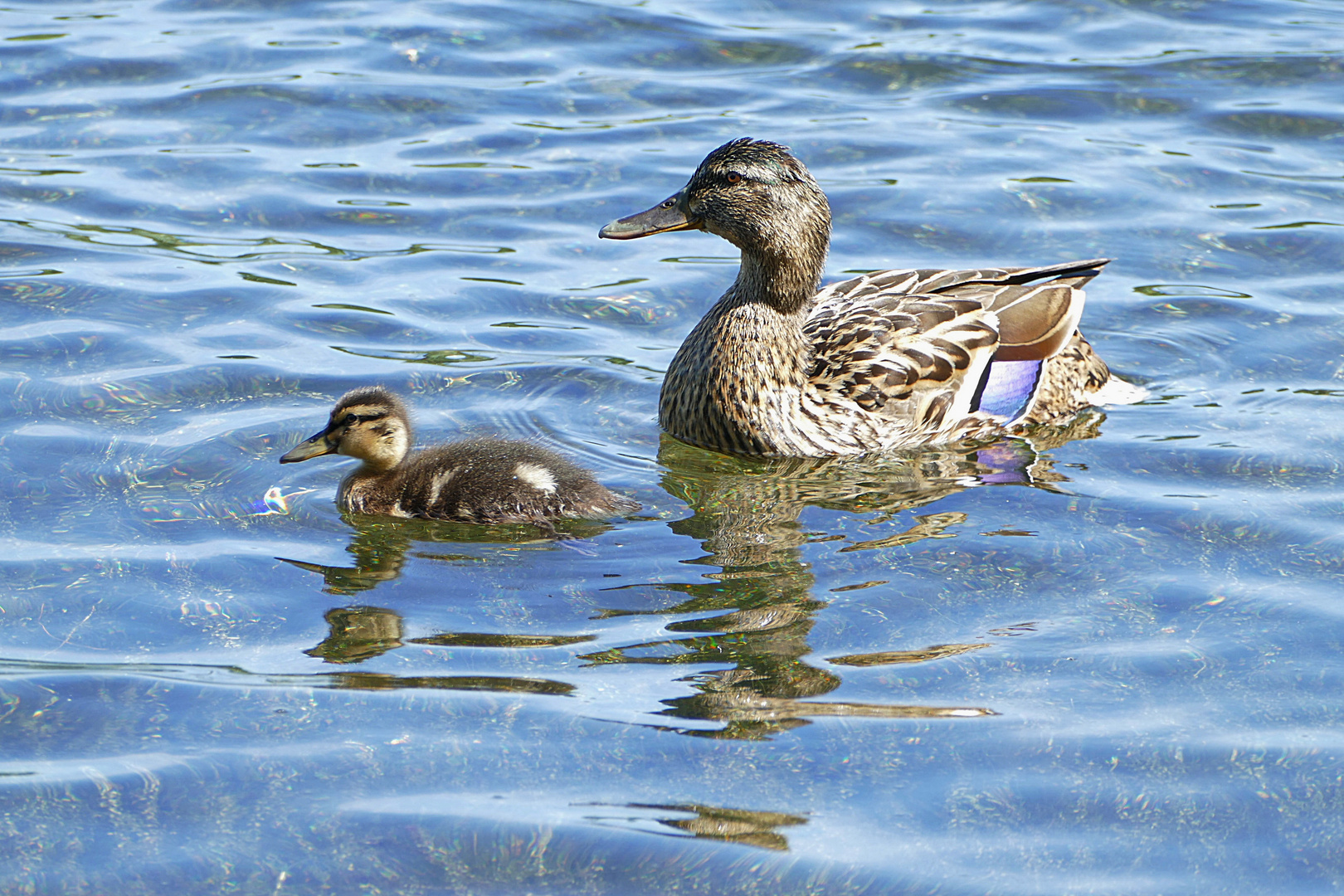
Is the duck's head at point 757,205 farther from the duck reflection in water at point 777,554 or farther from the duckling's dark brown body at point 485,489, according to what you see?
the duckling's dark brown body at point 485,489

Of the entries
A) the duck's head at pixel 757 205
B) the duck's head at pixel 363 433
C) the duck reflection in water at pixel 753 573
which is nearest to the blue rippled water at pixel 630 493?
the duck reflection in water at pixel 753 573

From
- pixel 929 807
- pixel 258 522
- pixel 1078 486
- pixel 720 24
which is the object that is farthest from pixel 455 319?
pixel 720 24

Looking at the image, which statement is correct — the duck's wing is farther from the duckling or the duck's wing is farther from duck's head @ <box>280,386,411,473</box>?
duck's head @ <box>280,386,411,473</box>

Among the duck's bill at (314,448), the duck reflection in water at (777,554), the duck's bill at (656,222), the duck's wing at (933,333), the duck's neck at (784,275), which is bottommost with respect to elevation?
the duck reflection in water at (777,554)

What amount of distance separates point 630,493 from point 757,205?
1.40 m

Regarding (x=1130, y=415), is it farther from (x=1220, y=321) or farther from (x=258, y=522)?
(x=258, y=522)

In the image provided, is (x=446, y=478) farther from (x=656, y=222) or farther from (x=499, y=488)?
(x=656, y=222)

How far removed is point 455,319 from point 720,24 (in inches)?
202

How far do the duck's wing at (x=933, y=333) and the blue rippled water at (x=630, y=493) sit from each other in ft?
0.96

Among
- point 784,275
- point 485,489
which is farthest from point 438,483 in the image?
point 784,275

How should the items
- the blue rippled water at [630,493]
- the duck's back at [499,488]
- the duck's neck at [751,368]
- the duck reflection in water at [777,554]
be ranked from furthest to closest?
the duck's neck at [751,368]
the duck's back at [499,488]
the duck reflection in water at [777,554]
the blue rippled water at [630,493]

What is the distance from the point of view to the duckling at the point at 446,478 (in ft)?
19.1

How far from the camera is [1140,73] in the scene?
11.4 metres

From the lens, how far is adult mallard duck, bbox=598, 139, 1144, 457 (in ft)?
22.3
